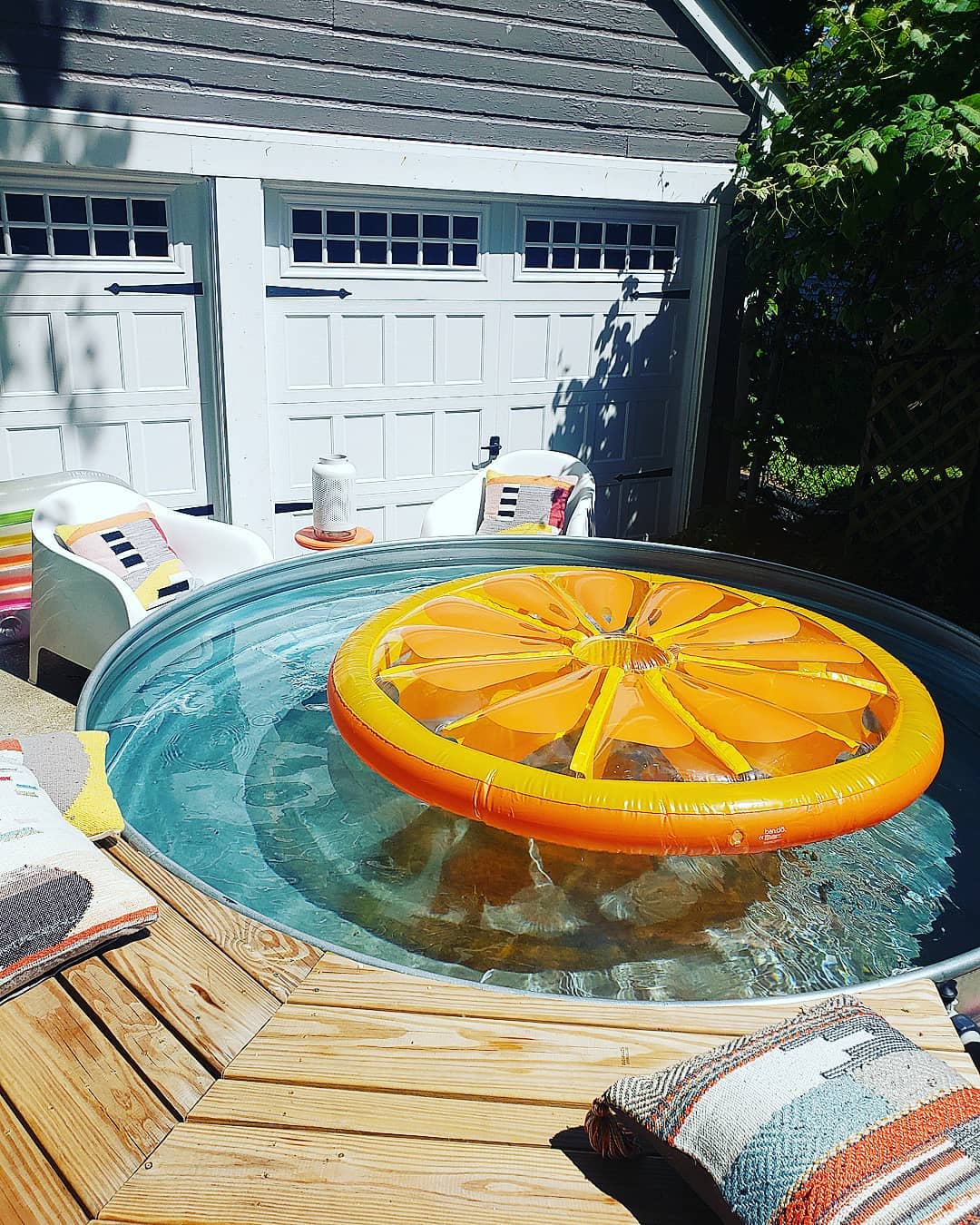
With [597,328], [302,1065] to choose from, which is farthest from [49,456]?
[302,1065]

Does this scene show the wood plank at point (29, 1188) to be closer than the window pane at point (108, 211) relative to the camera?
Yes

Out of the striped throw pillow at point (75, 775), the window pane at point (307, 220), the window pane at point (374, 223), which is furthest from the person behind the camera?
the window pane at point (374, 223)

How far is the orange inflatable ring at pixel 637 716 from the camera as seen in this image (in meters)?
2.40

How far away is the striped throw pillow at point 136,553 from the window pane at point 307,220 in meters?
1.90

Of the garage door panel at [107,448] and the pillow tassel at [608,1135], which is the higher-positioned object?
the garage door panel at [107,448]

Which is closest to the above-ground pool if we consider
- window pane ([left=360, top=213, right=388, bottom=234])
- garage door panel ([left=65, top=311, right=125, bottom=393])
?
garage door panel ([left=65, top=311, right=125, bottom=393])

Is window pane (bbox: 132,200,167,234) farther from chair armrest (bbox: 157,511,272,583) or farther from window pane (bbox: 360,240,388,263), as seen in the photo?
chair armrest (bbox: 157,511,272,583)

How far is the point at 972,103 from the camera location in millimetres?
4270

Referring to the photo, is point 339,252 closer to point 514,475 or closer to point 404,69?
point 404,69

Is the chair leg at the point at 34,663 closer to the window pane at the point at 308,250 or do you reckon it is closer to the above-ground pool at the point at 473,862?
→ the above-ground pool at the point at 473,862

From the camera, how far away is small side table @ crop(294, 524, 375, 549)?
4.75 metres

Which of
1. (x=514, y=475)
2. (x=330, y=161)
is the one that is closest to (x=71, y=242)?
(x=330, y=161)

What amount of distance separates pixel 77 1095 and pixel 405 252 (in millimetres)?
4871

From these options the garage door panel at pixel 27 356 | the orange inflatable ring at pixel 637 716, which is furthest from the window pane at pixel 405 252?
the orange inflatable ring at pixel 637 716
